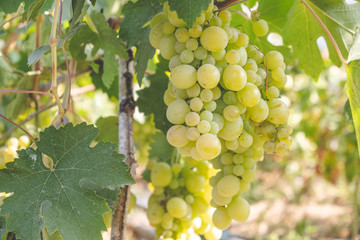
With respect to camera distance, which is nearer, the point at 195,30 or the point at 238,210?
the point at 195,30

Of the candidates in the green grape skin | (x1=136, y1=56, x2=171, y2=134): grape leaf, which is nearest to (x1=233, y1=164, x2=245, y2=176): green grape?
the green grape skin

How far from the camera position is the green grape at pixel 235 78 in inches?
23.5

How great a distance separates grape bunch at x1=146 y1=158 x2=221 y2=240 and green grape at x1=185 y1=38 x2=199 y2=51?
16.5 inches

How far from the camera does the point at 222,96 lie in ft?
2.15

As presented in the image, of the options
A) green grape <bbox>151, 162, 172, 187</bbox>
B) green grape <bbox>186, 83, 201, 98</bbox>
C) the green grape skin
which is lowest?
the green grape skin

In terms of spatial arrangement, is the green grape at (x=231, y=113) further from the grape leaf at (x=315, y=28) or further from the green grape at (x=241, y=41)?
the grape leaf at (x=315, y=28)

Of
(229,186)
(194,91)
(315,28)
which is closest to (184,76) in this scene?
(194,91)

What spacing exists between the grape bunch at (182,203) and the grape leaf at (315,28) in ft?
1.23

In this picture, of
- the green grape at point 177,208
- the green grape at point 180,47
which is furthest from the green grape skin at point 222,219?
the green grape at point 180,47

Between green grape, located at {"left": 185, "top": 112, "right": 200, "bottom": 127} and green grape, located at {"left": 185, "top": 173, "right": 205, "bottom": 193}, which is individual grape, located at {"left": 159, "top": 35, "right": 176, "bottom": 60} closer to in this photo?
green grape, located at {"left": 185, "top": 112, "right": 200, "bottom": 127}

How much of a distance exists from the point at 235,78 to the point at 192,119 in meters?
0.10

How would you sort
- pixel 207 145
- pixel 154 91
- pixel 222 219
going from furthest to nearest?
pixel 154 91 < pixel 222 219 < pixel 207 145

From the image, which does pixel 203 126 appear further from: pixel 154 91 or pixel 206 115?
pixel 154 91

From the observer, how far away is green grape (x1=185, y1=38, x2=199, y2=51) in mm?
608
